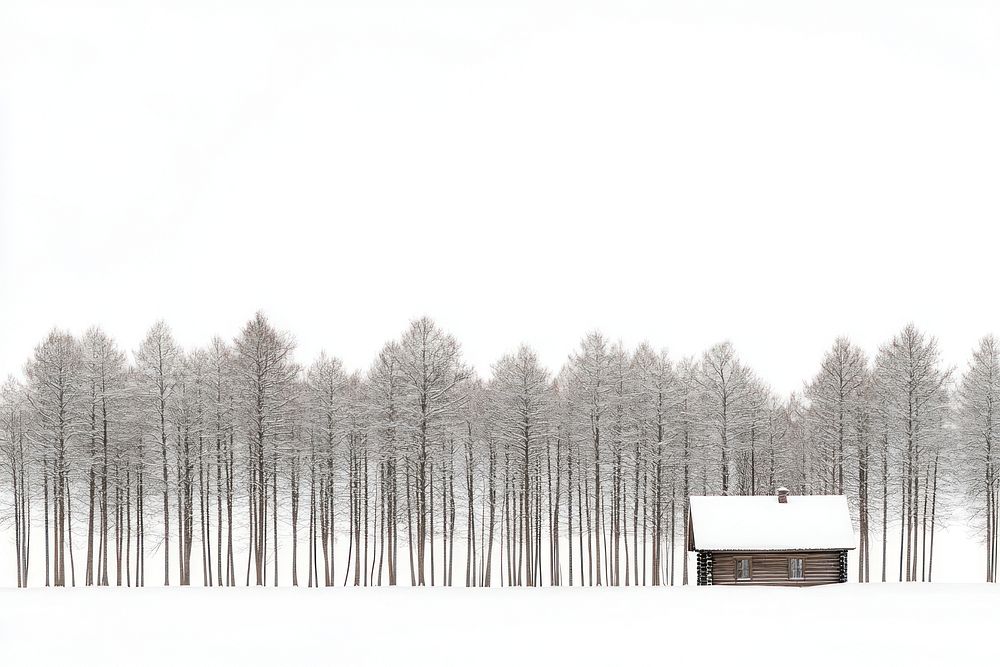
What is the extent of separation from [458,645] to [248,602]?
13.2m

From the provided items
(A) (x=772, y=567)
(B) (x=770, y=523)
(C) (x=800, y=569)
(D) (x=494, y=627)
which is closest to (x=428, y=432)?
(D) (x=494, y=627)

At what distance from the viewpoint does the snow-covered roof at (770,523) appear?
44.9m

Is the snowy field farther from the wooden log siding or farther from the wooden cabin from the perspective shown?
the wooden log siding

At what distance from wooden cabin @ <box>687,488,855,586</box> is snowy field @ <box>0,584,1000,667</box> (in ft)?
22.5

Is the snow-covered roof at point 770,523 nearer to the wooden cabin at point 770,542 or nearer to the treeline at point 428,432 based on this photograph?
the wooden cabin at point 770,542

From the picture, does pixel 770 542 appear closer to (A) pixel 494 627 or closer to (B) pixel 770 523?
(B) pixel 770 523

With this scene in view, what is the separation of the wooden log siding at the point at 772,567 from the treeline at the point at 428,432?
4.99ft

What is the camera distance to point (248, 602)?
3288 cm

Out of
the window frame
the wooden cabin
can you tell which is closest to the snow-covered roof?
the wooden cabin

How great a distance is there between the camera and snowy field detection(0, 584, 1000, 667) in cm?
2131

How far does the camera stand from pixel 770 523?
149 feet

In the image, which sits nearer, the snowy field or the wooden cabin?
the snowy field

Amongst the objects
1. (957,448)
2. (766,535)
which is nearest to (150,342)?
(766,535)

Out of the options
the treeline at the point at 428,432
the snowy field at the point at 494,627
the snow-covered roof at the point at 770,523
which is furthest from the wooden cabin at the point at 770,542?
the snowy field at the point at 494,627
